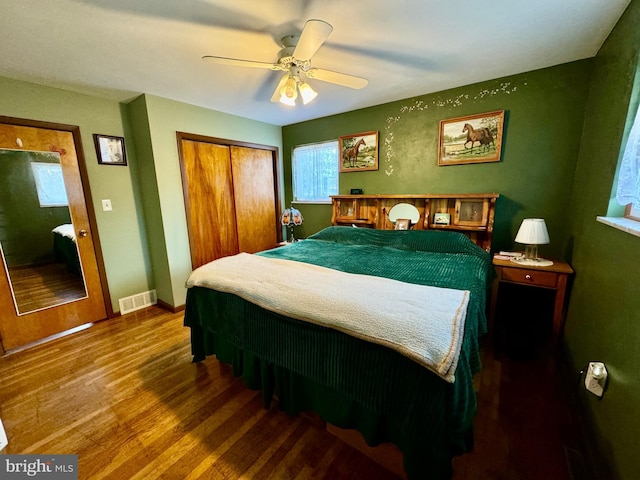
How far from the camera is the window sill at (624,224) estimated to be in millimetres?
1042

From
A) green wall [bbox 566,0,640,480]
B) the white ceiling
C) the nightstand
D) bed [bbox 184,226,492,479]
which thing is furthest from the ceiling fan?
the nightstand

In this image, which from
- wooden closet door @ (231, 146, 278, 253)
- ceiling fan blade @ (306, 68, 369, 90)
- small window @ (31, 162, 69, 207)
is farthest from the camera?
wooden closet door @ (231, 146, 278, 253)

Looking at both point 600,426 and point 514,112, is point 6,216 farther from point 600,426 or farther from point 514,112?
point 514,112

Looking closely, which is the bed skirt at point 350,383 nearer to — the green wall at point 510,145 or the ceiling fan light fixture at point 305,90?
the ceiling fan light fixture at point 305,90

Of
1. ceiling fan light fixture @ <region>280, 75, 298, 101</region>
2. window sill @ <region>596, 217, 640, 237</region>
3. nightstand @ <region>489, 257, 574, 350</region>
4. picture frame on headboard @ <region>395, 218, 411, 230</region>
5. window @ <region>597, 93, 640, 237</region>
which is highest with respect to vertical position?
ceiling fan light fixture @ <region>280, 75, 298, 101</region>

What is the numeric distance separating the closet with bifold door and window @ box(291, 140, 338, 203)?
1.13ft

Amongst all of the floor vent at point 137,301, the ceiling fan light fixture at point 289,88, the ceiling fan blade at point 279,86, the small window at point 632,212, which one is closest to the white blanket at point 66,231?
the floor vent at point 137,301

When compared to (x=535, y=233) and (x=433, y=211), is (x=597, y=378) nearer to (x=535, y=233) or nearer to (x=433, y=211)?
(x=535, y=233)

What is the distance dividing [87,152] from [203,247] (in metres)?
1.46

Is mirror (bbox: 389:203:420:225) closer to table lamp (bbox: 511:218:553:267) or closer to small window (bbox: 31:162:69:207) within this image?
table lamp (bbox: 511:218:553:267)

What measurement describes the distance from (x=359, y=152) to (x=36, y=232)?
343 cm

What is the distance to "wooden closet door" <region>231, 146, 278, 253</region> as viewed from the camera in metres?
3.43

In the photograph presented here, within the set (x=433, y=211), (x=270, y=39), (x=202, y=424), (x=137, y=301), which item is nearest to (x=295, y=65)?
(x=270, y=39)

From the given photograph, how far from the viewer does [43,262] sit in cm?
238
